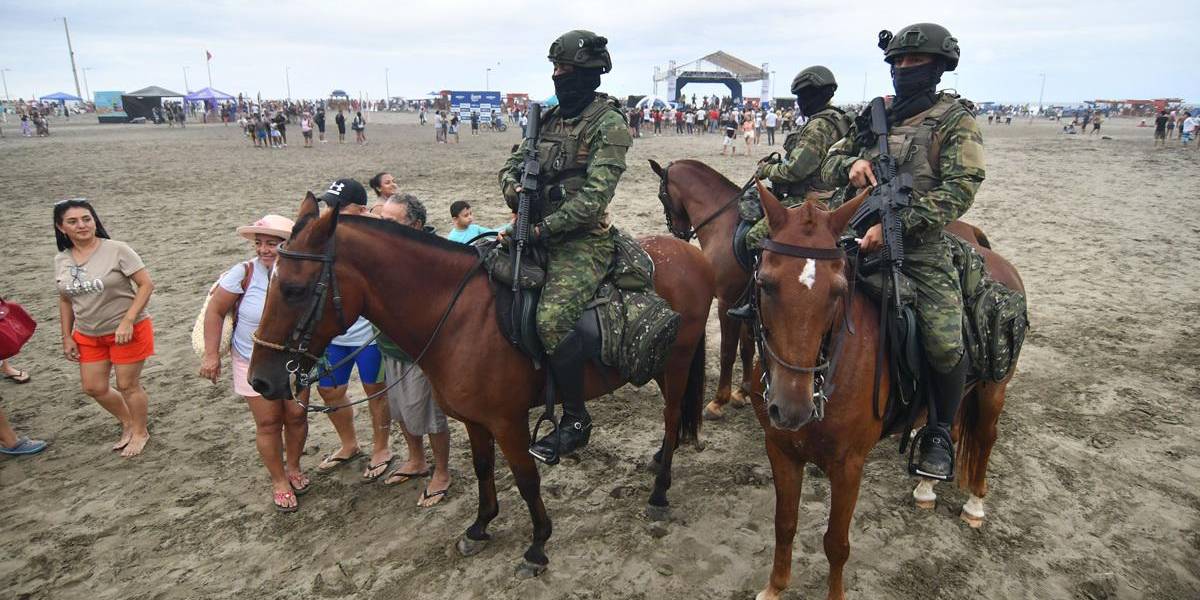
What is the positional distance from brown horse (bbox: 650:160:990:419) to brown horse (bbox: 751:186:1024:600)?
228 cm

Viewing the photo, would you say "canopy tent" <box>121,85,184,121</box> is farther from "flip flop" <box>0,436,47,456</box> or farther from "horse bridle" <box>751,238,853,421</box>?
"horse bridle" <box>751,238,853,421</box>

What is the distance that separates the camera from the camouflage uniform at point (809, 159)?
18.3ft

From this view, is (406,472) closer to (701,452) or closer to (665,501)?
(665,501)

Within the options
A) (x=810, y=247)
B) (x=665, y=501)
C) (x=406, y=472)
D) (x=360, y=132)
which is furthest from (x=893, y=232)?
(x=360, y=132)

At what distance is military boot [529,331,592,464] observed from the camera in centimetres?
382

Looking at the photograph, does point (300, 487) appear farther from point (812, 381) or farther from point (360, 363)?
point (812, 381)

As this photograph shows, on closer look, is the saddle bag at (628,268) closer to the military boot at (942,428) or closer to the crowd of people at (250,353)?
the crowd of people at (250,353)

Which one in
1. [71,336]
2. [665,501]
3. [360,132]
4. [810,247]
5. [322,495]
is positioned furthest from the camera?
[360,132]

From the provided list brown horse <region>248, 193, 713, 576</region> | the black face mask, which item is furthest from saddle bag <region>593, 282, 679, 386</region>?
the black face mask

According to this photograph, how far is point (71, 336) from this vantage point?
5.33 metres

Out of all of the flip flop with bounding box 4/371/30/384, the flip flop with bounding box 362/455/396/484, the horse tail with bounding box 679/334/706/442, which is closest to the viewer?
the horse tail with bounding box 679/334/706/442

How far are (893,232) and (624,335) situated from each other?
67.4 inches

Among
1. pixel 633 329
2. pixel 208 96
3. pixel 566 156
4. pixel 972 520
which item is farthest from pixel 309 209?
pixel 208 96

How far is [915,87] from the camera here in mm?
3668
